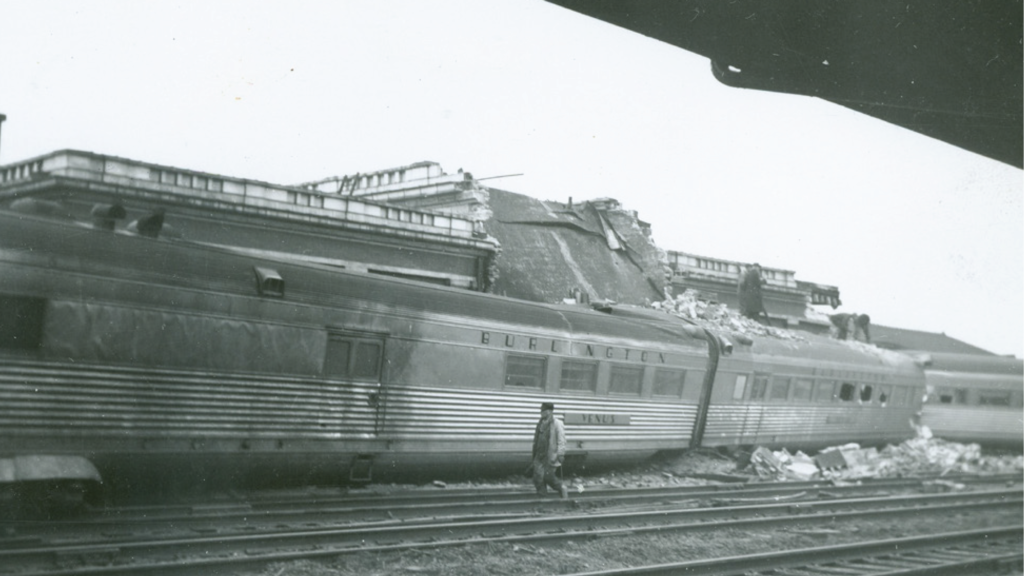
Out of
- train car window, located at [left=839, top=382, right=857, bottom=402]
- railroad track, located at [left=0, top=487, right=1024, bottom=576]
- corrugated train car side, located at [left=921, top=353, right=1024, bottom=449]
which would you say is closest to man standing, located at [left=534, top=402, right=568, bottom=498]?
railroad track, located at [left=0, top=487, right=1024, bottom=576]

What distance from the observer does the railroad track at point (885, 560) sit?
9344 mm

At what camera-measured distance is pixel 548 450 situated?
12312 mm

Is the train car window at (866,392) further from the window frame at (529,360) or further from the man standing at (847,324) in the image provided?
the window frame at (529,360)

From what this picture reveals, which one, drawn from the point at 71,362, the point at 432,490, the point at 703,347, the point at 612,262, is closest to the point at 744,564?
the point at 432,490

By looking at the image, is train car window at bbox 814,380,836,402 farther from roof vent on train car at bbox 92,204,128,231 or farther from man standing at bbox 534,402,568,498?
roof vent on train car at bbox 92,204,128,231

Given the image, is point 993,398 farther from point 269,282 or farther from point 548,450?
point 269,282

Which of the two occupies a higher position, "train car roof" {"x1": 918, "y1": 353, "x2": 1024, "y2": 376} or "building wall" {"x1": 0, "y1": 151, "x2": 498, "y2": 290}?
"building wall" {"x1": 0, "y1": 151, "x2": 498, "y2": 290}

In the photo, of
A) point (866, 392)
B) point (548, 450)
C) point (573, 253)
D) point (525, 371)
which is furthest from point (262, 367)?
point (866, 392)

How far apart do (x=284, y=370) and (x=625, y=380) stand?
6.93m

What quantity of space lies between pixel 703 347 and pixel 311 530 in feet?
35.4

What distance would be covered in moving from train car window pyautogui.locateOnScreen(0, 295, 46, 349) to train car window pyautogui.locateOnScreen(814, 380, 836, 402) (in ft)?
59.7

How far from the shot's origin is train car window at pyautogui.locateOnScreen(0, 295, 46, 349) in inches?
322

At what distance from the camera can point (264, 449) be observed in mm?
10336

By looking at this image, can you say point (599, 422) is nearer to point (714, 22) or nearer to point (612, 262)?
point (612, 262)
